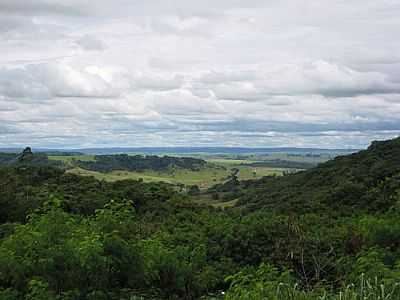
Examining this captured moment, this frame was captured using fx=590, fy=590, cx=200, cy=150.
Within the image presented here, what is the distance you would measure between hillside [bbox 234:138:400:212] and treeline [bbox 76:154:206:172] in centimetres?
6204

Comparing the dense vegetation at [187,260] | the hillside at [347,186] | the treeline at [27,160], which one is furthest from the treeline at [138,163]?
the dense vegetation at [187,260]

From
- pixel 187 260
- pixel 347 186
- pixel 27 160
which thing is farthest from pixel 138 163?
pixel 187 260

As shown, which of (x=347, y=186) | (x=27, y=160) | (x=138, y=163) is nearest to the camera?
(x=347, y=186)

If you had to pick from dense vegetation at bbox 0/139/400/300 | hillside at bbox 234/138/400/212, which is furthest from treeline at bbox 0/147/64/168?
dense vegetation at bbox 0/139/400/300

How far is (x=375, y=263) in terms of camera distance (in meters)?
10.1

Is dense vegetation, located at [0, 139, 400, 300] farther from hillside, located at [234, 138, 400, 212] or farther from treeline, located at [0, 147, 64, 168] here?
treeline, located at [0, 147, 64, 168]

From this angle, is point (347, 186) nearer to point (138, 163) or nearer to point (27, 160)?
point (27, 160)

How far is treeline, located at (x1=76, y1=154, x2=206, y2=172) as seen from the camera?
129125mm

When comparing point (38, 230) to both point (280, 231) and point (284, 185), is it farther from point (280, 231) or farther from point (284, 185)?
point (284, 185)

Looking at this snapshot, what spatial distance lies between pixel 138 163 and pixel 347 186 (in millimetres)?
98314

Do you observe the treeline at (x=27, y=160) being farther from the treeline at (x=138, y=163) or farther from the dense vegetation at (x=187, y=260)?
the dense vegetation at (x=187, y=260)

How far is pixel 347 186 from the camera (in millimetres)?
47500

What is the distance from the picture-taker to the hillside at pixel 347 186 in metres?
40.8

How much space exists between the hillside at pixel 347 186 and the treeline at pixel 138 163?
204 feet
